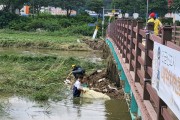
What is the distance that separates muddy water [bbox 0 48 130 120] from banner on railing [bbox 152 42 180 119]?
21.7 ft

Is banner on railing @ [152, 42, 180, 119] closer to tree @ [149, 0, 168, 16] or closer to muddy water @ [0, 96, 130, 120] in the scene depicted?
muddy water @ [0, 96, 130, 120]

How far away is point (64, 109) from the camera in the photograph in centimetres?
1276

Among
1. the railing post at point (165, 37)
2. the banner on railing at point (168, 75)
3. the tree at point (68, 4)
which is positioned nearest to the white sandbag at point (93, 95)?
the banner on railing at point (168, 75)

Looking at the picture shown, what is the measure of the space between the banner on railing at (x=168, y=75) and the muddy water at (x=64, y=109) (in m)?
6.61

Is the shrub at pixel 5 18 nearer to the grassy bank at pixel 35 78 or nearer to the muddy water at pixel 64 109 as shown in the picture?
the grassy bank at pixel 35 78

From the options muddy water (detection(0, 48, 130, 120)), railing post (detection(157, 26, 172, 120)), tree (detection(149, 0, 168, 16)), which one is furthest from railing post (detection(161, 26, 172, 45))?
tree (detection(149, 0, 168, 16))

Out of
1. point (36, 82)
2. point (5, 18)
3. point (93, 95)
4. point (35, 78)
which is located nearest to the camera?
point (93, 95)

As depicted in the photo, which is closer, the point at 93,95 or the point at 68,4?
the point at 93,95

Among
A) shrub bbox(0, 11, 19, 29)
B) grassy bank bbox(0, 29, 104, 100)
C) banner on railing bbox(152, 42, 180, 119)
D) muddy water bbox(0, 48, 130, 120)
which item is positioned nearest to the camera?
banner on railing bbox(152, 42, 180, 119)

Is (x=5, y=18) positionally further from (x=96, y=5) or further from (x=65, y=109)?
(x=65, y=109)

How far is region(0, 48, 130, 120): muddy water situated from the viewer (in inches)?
460

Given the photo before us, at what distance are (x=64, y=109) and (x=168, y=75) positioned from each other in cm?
860

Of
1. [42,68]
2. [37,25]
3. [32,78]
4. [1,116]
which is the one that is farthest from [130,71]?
[37,25]

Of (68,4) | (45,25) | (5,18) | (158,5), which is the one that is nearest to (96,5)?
(68,4)
